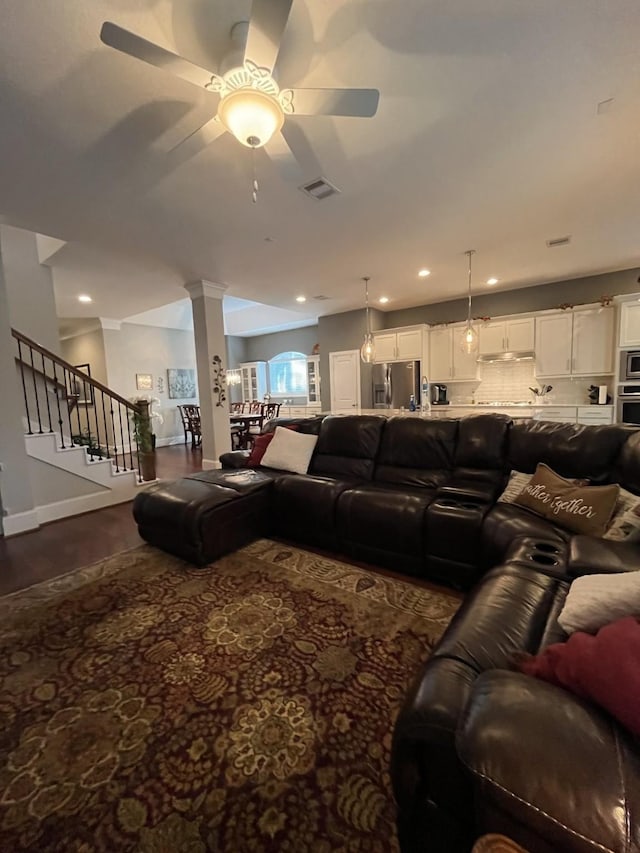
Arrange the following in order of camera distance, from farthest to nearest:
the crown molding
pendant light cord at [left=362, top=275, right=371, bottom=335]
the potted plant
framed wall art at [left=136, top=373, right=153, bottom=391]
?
framed wall art at [left=136, top=373, right=153, bottom=391] < pendant light cord at [left=362, top=275, right=371, bottom=335] < the crown molding < the potted plant

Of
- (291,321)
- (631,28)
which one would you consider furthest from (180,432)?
(631,28)

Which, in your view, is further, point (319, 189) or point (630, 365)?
point (630, 365)

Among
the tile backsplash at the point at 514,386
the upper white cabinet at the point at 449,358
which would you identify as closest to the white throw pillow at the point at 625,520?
the tile backsplash at the point at 514,386

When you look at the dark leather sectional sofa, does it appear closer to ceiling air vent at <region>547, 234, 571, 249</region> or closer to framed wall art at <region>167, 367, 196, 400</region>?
ceiling air vent at <region>547, 234, 571, 249</region>

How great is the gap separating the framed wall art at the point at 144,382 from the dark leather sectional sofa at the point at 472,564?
5204 mm

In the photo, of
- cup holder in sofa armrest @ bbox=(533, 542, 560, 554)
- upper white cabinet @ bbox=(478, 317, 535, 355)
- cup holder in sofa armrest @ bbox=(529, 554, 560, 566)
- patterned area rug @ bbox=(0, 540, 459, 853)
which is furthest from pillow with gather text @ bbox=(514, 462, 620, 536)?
upper white cabinet @ bbox=(478, 317, 535, 355)

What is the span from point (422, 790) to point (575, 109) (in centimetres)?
318

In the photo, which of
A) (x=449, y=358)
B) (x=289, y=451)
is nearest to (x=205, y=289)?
(x=289, y=451)

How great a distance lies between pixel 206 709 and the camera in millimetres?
1419

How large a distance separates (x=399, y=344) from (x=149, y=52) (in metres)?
5.56

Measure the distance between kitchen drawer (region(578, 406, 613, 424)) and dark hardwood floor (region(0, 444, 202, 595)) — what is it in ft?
18.9

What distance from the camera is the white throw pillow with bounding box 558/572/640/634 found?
0.93 m

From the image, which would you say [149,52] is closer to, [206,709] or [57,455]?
[206,709]

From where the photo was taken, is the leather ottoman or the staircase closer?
the leather ottoman
